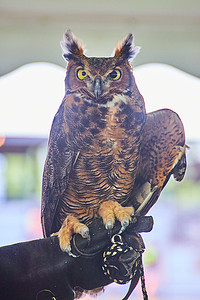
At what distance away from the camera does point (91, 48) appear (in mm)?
1801

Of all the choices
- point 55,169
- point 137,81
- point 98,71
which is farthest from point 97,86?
point 55,169

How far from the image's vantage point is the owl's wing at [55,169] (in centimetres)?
174

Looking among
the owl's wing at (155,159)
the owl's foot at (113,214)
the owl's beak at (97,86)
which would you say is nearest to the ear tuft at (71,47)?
the owl's beak at (97,86)

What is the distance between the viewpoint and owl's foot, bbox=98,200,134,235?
1.74 m

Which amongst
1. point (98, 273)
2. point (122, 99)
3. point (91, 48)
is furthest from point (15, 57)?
point (98, 273)

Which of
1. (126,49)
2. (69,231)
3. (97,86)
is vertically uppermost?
(126,49)

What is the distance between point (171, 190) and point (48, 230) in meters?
0.58

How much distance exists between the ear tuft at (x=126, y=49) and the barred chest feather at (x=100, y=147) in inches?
7.3

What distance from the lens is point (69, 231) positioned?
1.74 m

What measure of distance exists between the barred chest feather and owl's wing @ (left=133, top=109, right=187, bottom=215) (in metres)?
0.06

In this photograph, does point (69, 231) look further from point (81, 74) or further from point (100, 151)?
point (81, 74)

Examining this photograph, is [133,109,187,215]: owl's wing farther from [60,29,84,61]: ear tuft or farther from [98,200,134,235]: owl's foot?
[60,29,84,61]: ear tuft

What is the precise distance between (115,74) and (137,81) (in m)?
0.13

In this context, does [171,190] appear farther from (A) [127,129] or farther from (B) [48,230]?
(B) [48,230]
